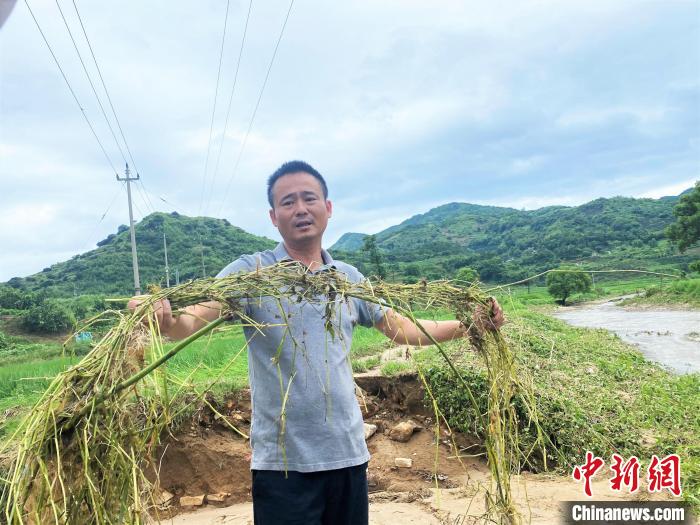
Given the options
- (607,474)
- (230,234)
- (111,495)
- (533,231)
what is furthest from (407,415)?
(533,231)

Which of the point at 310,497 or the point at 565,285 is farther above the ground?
the point at 310,497

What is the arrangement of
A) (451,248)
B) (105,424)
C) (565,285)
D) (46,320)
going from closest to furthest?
(105,424) < (46,320) < (565,285) < (451,248)

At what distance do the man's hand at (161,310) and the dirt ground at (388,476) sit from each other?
112 inches

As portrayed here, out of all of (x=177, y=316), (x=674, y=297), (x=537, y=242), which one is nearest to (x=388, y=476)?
(x=177, y=316)

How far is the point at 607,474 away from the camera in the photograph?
4133mm

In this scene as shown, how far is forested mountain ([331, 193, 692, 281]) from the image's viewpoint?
53.6 meters

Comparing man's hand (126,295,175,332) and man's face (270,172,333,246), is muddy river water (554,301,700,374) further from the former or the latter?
man's hand (126,295,175,332)

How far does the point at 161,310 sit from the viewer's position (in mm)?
1436

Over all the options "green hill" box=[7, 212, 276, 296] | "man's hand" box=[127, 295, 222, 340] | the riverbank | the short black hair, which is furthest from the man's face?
"green hill" box=[7, 212, 276, 296]

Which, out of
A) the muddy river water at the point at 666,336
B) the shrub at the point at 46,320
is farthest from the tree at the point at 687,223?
the shrub at the point at 46,320

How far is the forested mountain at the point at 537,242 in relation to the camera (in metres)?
53.6

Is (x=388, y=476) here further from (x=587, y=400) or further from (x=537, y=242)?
(x=537, y=242)

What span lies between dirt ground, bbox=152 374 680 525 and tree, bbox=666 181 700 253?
29.1m

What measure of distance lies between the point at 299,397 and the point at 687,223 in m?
32.9
